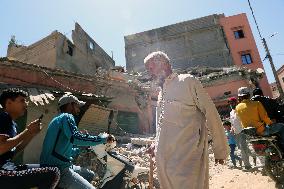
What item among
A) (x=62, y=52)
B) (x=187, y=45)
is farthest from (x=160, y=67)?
(x=187, y=45)

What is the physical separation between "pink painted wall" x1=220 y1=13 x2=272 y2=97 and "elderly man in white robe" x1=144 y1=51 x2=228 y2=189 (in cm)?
3467

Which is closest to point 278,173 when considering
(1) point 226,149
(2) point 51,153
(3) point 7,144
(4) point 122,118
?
(1) point 226,149

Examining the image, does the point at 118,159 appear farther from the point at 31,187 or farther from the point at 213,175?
the point at 213,175

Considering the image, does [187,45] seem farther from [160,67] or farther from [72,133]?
[72,133]

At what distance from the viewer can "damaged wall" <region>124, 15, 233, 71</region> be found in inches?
1473

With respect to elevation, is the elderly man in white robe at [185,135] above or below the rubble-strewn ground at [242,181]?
above

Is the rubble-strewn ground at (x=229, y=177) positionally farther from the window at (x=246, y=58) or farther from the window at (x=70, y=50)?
the window at (x=246, y=58)

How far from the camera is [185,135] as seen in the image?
3.26m

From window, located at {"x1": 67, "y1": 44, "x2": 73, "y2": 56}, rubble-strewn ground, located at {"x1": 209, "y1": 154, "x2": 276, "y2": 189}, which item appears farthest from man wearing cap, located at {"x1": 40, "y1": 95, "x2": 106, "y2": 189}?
window, located at {"x1": 67, "y1": 44, "x2": 73, "y2": 56}

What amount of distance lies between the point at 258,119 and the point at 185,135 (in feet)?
9.64

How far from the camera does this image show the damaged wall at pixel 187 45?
3741 centimetres

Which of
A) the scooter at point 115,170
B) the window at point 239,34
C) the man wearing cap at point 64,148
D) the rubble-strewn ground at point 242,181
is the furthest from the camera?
the window at point 239,34

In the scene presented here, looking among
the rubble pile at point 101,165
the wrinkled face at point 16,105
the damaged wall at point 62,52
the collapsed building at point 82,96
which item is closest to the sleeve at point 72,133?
the wrinkled face at point 16,105

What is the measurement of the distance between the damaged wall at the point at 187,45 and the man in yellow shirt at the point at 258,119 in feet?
105
